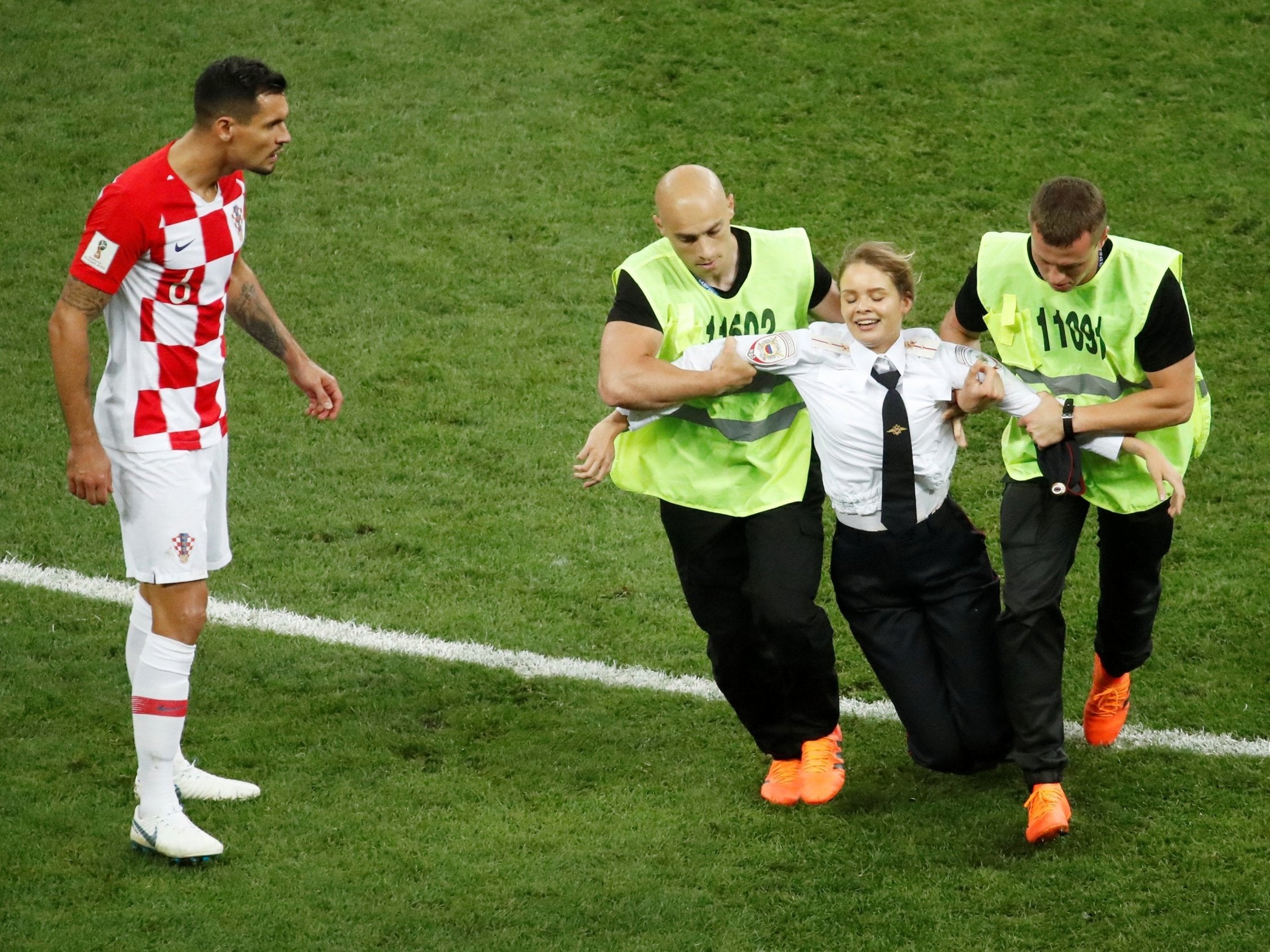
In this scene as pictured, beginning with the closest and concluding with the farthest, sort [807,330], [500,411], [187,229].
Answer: [187,229] → [807,330] → [500,411]

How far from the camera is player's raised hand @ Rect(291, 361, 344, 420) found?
4.94m

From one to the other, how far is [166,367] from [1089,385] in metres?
2.59

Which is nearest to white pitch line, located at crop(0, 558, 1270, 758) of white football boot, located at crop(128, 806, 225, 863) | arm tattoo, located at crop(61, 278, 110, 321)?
white football boot, located at crop(128, 806, 225, 863)

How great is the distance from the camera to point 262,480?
23.8 ft

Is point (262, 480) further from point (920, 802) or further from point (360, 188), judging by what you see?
point (920, 802)

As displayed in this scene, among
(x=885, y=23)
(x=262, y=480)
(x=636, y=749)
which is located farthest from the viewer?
(x=885, y=23)

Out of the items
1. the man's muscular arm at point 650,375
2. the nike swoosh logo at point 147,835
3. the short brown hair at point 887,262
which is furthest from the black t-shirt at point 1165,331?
the nike swoosh logo at point 147,835

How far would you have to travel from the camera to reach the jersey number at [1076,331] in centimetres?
448

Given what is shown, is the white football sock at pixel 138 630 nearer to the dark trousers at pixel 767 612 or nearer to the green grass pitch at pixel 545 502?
the green grass pitch at pixel 545 502

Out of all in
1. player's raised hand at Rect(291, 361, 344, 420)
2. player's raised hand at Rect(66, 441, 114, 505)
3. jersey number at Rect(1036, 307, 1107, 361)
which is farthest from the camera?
player's raised hand at Rect(291, 361, 344, 420)

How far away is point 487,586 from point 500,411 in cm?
151

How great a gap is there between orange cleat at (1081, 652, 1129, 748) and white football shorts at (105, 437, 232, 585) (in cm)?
281

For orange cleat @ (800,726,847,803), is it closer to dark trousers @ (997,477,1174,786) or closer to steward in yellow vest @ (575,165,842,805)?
steward in yellow vest @ (575,165,842,805)

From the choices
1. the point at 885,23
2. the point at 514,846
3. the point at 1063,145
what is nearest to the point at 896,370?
the point at 514,846
